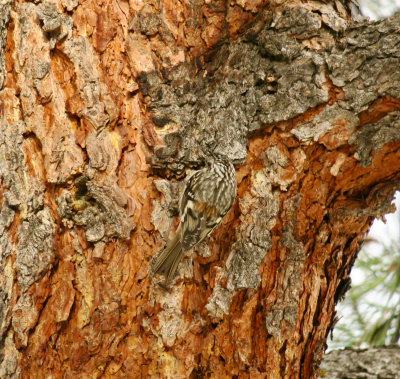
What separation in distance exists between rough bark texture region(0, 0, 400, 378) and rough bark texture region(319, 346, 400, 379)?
484 millimetres

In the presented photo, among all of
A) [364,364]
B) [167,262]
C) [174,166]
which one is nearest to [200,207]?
[174,166]

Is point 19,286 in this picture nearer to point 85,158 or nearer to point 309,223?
point 85,158

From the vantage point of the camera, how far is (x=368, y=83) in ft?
5.63

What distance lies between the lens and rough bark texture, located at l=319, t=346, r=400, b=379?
226 cm

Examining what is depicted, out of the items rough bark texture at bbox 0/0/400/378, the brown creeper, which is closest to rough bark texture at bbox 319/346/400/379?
rough bark texture at bbox 0/0/400/378

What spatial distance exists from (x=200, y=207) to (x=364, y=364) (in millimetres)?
1020

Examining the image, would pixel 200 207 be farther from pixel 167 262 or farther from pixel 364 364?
pixel 364 364

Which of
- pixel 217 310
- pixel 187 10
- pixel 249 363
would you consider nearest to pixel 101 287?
pixel 217 310

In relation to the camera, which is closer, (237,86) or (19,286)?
(19,286)

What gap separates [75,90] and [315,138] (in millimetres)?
799

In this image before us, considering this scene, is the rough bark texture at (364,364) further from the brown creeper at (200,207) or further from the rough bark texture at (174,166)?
the brown creeper at (200,207)

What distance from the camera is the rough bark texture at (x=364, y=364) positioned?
2.26m

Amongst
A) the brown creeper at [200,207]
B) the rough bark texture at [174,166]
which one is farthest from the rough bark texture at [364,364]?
the brown creeper at [200,207]

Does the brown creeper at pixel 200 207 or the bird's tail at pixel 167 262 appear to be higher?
the brown creeper at pixel 200 207
